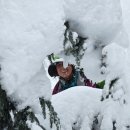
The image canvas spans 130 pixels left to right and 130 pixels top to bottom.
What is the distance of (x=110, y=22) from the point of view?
2.98 m

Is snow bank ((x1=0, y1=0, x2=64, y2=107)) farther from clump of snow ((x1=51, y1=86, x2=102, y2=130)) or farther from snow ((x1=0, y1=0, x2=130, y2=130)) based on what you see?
clump of snow ((x1=51, y1=86, x2=102, y2=130))

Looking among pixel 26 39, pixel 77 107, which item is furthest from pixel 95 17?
pixel 77 107

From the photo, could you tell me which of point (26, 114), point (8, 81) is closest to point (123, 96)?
point (26, 114)

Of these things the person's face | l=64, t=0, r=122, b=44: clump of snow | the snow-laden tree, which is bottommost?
the snow-laden tree

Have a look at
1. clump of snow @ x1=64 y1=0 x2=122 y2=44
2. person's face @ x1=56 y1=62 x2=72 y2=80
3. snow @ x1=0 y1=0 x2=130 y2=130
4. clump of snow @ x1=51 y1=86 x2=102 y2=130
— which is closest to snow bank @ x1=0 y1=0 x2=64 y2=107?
snow @ x1=0 y1=0 x2=130 y2=130

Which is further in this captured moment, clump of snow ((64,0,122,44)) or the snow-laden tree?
clump of snow ((64,0,122,44))

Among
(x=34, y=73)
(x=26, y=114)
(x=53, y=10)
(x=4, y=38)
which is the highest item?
(x=53, y=10)

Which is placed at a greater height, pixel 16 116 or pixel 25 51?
pixel 25 51

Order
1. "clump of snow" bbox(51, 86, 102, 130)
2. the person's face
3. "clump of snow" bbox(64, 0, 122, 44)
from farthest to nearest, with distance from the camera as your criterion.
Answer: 1. the person's face
2. "clump of snow" bbox(51, 86, 102, 130)
3. "clump of snow" bbox(64, 0, 122, 44)

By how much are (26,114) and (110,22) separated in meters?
0.89

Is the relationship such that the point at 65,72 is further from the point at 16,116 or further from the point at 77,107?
the point at 16,116

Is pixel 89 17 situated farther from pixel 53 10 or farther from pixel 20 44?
pixel 20 44

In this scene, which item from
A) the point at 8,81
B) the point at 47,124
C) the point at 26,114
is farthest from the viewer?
the point at 47,124

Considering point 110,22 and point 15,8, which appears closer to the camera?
point 15,8
